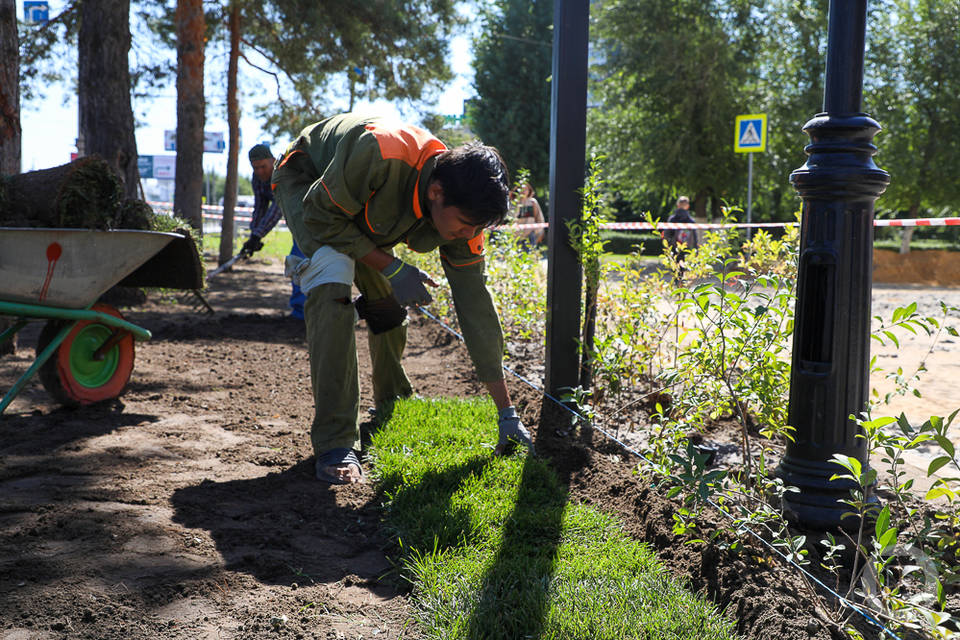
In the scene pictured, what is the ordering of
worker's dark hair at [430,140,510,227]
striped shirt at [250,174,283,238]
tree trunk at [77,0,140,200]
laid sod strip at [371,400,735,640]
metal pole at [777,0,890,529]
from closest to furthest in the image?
1. laid sod strip at [371,400,735,640]
2. metal pole at [777,0,890,529]
3. worker's dark hair at [430,140,510,227]
4. striped shirt at [250,174,283,238]
5. tree trunk at [77,0,140,200]

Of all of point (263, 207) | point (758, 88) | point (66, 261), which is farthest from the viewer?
point (758, 88)

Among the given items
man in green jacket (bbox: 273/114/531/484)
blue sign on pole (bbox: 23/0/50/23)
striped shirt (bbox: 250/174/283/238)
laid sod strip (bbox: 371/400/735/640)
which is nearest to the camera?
laid sod strip (bbox: 371/400/735/640)

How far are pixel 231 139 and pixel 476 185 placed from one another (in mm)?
12371

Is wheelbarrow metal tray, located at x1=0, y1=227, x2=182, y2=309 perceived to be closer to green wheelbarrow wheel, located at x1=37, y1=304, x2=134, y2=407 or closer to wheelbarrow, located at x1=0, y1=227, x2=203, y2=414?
wheelbarrow, located at x1=0, y1=227, x2=203, y2=414

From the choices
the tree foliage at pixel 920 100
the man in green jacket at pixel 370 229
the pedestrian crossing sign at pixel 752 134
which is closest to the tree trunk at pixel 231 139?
the pedestrian crossing sign at pixel 752 134

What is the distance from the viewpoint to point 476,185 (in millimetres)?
2756

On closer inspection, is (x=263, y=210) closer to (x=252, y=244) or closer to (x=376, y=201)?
(x=252, y=244)

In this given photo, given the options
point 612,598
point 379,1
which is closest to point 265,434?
point 612,598

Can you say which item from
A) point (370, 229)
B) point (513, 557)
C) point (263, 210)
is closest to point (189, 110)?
point (263, 210)

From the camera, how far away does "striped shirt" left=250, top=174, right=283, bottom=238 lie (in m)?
7.47

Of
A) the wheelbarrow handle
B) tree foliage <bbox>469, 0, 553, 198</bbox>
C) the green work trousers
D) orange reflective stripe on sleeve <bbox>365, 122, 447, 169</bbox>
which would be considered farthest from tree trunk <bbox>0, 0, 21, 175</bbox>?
tree foliage <bbox>469, 0, 553, 198</bbox>

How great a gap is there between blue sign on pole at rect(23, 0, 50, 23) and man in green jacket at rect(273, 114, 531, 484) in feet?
30.1

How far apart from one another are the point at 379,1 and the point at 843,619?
11744 millimetres

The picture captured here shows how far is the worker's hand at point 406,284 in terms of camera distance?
122 inches
